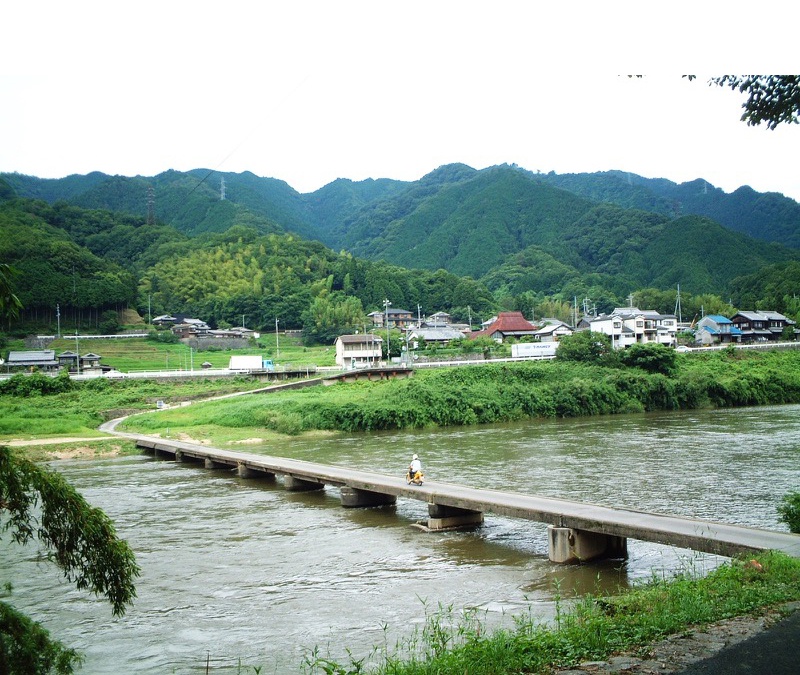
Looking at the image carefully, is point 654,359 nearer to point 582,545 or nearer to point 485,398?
point 485,398

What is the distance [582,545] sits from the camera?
10008 millimetres

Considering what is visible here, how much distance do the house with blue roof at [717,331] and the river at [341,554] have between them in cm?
3259

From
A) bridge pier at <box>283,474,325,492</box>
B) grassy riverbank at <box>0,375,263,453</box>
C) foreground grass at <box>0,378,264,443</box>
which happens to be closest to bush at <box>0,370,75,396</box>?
grassy riverbank at <box>0,375,263,453</box>

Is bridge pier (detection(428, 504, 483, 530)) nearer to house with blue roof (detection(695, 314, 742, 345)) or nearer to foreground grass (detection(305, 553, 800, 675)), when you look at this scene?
foreground grass (detection(305, 553, 800, 675))

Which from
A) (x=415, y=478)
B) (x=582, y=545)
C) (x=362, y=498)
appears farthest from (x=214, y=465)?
(x=582, y=545)

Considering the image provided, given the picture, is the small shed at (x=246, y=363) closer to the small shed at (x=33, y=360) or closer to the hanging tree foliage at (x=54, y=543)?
the small shed at (x=33, y=360)

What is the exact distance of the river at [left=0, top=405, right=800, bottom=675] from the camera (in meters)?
7.62

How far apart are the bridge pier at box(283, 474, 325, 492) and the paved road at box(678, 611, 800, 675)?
14.4 meters

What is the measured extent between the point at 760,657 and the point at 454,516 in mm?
9337

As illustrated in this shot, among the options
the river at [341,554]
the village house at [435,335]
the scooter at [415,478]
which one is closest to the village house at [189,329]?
the village house at [435,335]

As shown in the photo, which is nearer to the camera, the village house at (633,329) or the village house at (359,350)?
the village house at (359,350)

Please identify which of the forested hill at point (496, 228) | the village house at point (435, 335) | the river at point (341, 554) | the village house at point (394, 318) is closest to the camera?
the river at point (341, 554)

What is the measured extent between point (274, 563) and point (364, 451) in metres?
13.7

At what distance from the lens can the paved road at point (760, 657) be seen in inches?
141
